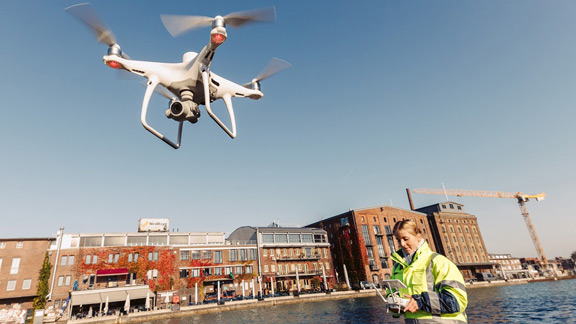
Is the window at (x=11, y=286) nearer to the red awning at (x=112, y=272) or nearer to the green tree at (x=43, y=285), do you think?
the green tree at (x=43, y=285)

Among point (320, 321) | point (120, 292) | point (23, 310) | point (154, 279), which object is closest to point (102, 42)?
point (320, 321)

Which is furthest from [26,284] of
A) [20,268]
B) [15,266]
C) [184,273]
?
[184,273]

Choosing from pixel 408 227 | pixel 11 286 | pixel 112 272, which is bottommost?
pixel 408 227

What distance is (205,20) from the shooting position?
216 inches

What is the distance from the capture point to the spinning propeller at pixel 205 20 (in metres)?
5.48

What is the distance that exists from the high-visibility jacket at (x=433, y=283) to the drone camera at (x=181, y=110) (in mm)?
4544

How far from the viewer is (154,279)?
4475 centimetres

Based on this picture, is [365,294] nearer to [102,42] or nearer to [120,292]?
[120,292]

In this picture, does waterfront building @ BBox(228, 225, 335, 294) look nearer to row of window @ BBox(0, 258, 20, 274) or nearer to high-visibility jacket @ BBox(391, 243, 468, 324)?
row of window @ BBox(0, 258, 20, 274)

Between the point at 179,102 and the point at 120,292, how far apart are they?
145 feet

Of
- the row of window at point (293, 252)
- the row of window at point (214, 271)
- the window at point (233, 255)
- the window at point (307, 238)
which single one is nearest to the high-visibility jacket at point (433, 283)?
the row of window at point (214, 271)

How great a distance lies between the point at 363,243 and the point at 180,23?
6461 cm

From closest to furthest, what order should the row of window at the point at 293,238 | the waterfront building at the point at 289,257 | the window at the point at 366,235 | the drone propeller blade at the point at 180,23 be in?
the drone propeller blade at the point at 180,23 < the waterfront building at the point at 289,257 < the row of window at the point at 293,238 < the window at the point at 366,235

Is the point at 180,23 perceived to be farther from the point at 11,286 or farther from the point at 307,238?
the point at 307,238
